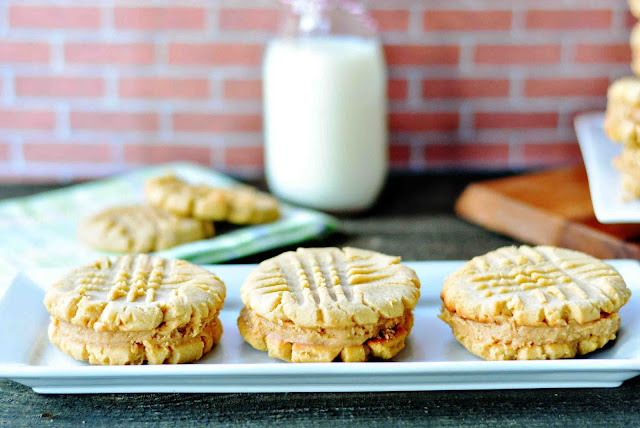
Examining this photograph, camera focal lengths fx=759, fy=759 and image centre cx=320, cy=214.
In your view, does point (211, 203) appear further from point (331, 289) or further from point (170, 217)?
point (331, 289)

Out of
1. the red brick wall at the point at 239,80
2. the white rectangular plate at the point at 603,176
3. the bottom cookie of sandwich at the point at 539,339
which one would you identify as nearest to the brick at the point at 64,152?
the red brick wall at the point at 239,80

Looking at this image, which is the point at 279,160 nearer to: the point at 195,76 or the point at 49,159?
the point at 195,76

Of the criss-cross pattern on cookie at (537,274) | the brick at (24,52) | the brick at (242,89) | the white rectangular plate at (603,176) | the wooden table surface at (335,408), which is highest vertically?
the brick at (24,52)

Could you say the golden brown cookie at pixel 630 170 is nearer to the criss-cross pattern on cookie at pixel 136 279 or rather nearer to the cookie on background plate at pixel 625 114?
the cookie on background plate at pixel 625 114

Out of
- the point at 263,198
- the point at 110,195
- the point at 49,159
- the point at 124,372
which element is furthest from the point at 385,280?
the point at 49,159

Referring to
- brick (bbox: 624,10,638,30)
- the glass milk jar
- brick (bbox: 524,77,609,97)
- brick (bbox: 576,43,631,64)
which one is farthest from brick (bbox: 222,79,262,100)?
brick (bbox: 624,10,638,30)

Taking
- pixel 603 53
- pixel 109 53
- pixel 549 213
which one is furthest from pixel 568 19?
pixel 109 53
